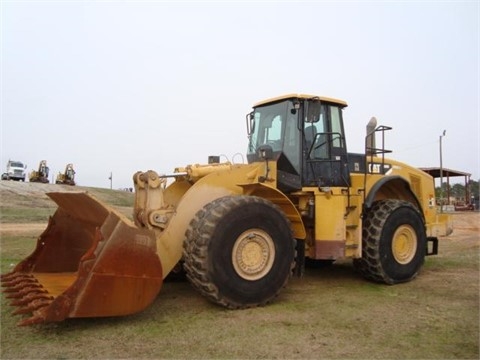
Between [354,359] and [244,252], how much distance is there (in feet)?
6.53

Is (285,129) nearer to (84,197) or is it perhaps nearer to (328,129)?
(328,129)

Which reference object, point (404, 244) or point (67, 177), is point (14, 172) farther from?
point (404, 244)

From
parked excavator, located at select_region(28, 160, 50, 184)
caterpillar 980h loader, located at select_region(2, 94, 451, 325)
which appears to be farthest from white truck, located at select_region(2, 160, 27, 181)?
caterpillar 980h loader, located at select_region(2, 94, 451, 325)

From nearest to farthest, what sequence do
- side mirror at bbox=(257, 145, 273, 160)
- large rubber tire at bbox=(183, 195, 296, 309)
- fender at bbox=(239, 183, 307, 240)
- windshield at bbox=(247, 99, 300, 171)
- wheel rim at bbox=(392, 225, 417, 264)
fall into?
large rubber tire at bbox=(183, 195, 296, 309) → fender at bbox=(239, 183, 307, 240) → side mirror at bbox=(257, 145, 273, 160) → windshield at bbox=(247, 99, 300, 171) → wheel rim at bbox=(392, 225, 417, 264)

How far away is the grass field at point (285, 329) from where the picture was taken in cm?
440

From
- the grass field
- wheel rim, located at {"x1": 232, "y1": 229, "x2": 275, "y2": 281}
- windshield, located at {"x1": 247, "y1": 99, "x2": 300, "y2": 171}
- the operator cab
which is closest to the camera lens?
the grass field

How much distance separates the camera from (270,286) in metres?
5.94

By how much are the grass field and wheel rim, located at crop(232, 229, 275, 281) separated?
452 millimetres

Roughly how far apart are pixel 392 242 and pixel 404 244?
0.37 m

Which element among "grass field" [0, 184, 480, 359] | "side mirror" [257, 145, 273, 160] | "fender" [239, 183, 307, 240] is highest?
"side mirror" [257, 145, 273, 160]

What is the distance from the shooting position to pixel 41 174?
159ft

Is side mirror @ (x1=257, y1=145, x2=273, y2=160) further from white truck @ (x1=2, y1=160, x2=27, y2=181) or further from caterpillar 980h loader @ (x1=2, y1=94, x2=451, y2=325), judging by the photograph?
white truck @ (x1=2, y1=160, x2=27, y2=181)

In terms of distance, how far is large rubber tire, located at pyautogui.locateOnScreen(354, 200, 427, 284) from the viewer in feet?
24.0

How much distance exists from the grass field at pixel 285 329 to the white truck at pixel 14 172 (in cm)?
4818
